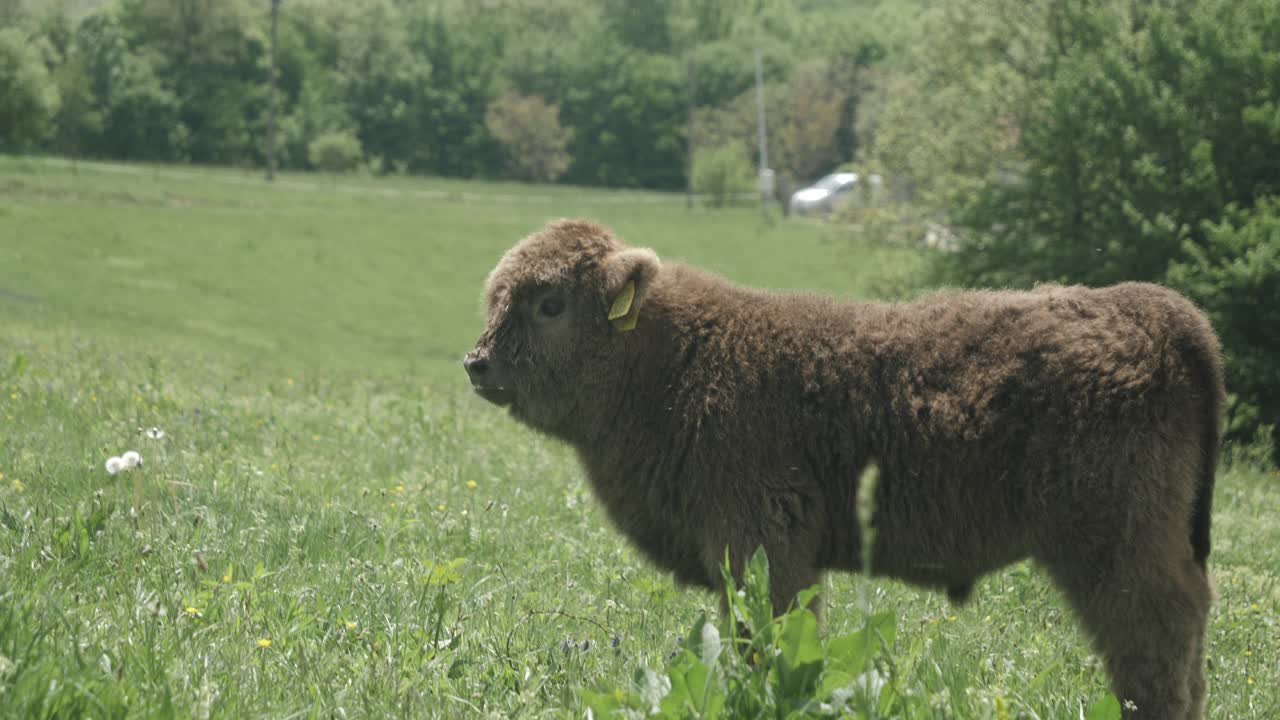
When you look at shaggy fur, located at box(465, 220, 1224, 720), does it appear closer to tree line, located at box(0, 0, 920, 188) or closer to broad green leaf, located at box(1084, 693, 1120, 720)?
broad green leaf, located at box(1084, 693, 1120, 720)

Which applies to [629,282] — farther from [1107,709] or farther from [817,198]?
[817,198]

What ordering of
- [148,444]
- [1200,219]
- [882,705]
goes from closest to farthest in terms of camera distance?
[882,705] → [148,444] → [1200,219]

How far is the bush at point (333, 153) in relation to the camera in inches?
3253

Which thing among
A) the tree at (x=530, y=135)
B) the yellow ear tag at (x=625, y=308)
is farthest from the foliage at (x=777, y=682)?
the tree at (x=530, y=135)

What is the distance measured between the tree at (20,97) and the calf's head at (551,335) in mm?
55255

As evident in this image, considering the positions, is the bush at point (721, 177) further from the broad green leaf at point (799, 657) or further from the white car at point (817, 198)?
the broad green leaf at point (799, 657)

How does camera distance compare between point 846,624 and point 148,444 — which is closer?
point 846,624

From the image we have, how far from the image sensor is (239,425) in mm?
9898

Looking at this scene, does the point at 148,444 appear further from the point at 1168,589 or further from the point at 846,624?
the point at 1168,589

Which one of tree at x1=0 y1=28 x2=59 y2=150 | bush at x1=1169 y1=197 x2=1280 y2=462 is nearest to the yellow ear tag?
bush at x1=1169 y1=197 x2=1280 y2=462

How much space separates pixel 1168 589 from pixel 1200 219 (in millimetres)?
16493

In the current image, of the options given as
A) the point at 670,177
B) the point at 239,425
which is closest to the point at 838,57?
the point at 670,177

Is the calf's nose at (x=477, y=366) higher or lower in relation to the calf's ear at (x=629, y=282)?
lower

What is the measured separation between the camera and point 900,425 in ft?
16.2
